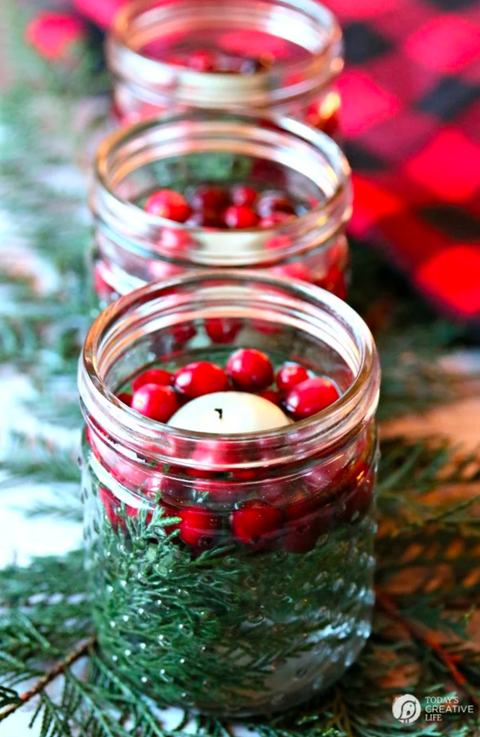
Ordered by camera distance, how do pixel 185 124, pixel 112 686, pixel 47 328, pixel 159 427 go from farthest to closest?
pixel 47 328, pixel 185 124, pixel 112 686, pixel 159 427

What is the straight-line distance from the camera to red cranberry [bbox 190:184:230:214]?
0.81 metres

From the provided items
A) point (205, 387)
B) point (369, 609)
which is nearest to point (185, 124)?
point (205, 387)

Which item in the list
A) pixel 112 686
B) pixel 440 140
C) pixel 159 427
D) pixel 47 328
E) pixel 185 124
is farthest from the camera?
pixel 440 140

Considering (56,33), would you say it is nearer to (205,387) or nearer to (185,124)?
(185,124)

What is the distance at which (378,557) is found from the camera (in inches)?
28.9

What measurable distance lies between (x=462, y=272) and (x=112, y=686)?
20.2 inches

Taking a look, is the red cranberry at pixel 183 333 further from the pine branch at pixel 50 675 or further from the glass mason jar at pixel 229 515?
the pine branch at pixel 50 675

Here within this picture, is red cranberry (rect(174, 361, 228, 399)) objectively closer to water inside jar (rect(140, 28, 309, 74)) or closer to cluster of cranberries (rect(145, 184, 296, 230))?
cluster of cranberries (rect(145, 184, 296, 230))

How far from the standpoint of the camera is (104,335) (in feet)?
2.05

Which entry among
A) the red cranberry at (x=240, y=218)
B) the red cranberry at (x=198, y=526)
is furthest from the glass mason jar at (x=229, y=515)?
→ the red cranberry at (x=240, y=218)

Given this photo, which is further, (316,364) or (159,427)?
(316,364)

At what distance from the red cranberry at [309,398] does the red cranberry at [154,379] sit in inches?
2.9

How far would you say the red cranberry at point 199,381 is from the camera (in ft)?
2.06

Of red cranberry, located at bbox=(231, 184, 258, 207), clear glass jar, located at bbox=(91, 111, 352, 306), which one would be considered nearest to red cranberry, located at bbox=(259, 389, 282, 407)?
clear glass jar, located at bbox=(91, 111, 352, 306)
